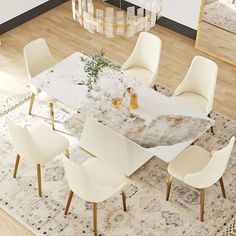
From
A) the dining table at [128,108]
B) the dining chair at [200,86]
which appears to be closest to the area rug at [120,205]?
the dining table at [128,108]

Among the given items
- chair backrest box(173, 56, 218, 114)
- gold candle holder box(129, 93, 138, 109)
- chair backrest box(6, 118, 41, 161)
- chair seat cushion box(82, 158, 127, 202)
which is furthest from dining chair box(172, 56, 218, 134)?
chair backrest box(6, 118, 41, 161)

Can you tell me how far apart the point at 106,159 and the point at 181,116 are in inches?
33.2

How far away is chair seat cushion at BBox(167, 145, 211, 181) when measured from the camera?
495 cm

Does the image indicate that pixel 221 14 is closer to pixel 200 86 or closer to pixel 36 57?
pixel 200 86

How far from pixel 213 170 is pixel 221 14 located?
3.04 m

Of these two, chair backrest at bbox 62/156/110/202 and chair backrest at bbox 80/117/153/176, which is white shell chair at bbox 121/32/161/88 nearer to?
chair backrest at bbox 80/117/153/176

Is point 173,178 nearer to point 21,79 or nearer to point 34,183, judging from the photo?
point 34,183

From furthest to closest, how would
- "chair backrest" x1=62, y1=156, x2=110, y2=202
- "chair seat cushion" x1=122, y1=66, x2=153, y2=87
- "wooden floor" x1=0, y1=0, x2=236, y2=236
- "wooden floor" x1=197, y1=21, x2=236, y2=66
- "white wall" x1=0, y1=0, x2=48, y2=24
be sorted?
1. "white wall" x1=0, y1=0, x2=48, y2=24
2. "wooden floor" x1=197, y1=21, x2=236, y2=66
3. "wooden floor" x1=0, y1=0, x2=236, y2=236
4. "chair seat cushion" x1=122, y1=66, x2=153, y2=87
5. "chair backrest" x1=62, y1=156, x2=110, y2=202

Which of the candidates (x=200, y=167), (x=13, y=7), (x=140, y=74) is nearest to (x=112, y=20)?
(x=200, y=167)

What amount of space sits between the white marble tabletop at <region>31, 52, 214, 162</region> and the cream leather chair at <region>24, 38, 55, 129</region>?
27cm

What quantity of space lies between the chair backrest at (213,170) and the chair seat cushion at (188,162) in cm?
16

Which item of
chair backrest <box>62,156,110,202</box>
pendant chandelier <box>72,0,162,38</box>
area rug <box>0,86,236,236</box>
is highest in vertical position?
pendant chandelier <box>72,0,162,38</box>

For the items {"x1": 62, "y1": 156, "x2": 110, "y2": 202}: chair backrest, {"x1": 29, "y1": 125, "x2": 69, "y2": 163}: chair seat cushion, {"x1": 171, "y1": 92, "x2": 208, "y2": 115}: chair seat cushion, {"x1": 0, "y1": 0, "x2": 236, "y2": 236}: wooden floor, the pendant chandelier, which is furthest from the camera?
{"x1": 0, "y1": 0, "x2": 236, "y2": 236}: wooden floor

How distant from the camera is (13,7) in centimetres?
753
